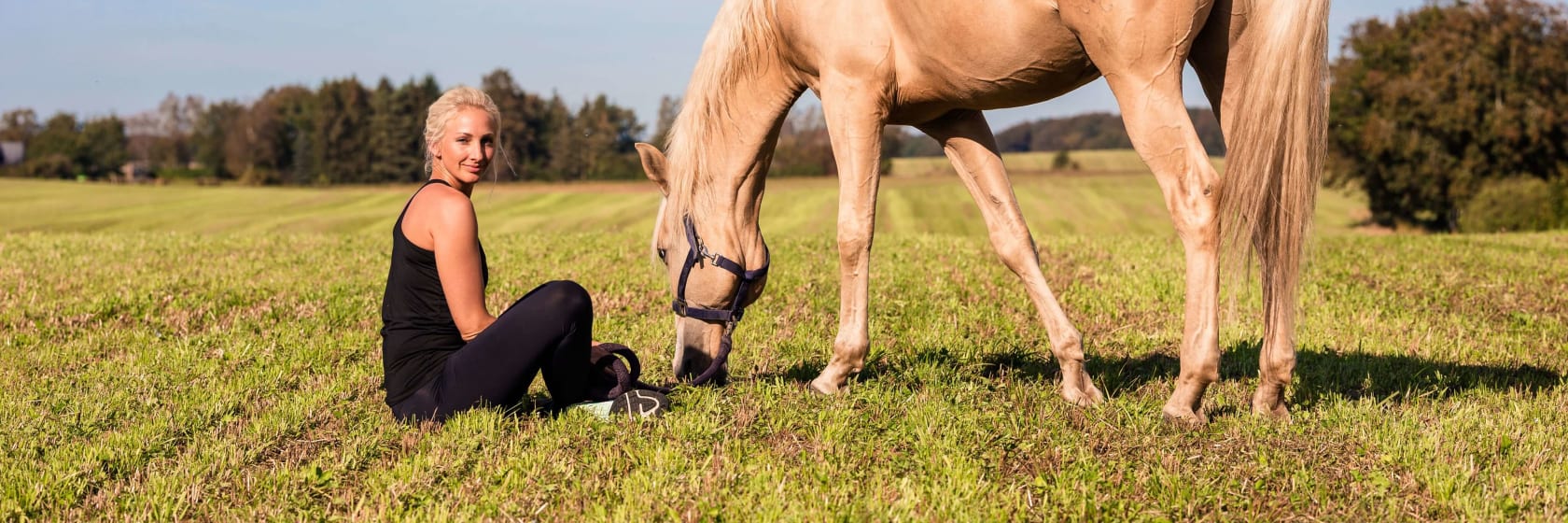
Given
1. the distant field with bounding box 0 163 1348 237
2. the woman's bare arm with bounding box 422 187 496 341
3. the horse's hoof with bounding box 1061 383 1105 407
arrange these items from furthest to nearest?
the distant field with bounding box 0 163 1348 237, the horse's hoof with bounding box 1061 383 1105 407, the woman's bare arm with bounding box 422 187 496 341

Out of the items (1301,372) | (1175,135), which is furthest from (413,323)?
(1301,372)

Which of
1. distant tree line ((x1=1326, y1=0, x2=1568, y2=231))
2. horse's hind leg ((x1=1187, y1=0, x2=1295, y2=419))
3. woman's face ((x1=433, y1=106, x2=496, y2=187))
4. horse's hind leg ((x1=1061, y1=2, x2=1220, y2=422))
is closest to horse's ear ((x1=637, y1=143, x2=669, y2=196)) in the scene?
woman's face ((x1=433, y1=106, x2=496, y2=187))

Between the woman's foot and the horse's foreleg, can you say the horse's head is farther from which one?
the woman's foot

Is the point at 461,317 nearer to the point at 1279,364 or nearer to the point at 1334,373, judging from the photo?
the point at 1279,364

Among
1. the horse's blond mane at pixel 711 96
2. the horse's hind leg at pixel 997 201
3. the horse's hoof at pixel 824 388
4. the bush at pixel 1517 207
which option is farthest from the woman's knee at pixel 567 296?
the bush at pixel 1517 207

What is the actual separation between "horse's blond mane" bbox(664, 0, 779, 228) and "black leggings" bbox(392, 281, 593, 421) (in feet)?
3.56

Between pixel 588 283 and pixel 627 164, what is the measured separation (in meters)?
56.5

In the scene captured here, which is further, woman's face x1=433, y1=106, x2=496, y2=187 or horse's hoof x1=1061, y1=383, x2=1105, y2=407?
horse's hoof x1=1061, y1=383, x2=1105, y2=407

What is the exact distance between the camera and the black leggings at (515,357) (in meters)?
3.79

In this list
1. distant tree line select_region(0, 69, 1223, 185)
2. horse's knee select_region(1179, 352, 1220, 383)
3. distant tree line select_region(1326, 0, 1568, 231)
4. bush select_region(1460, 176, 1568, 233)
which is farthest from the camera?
distant tree line select_region(0, 69, 1223, 185)

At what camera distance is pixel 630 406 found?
408 cm

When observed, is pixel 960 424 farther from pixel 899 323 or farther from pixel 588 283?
pixel 588 283

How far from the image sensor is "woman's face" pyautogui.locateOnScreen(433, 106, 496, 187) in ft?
12.8

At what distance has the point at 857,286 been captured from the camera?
4.68m
